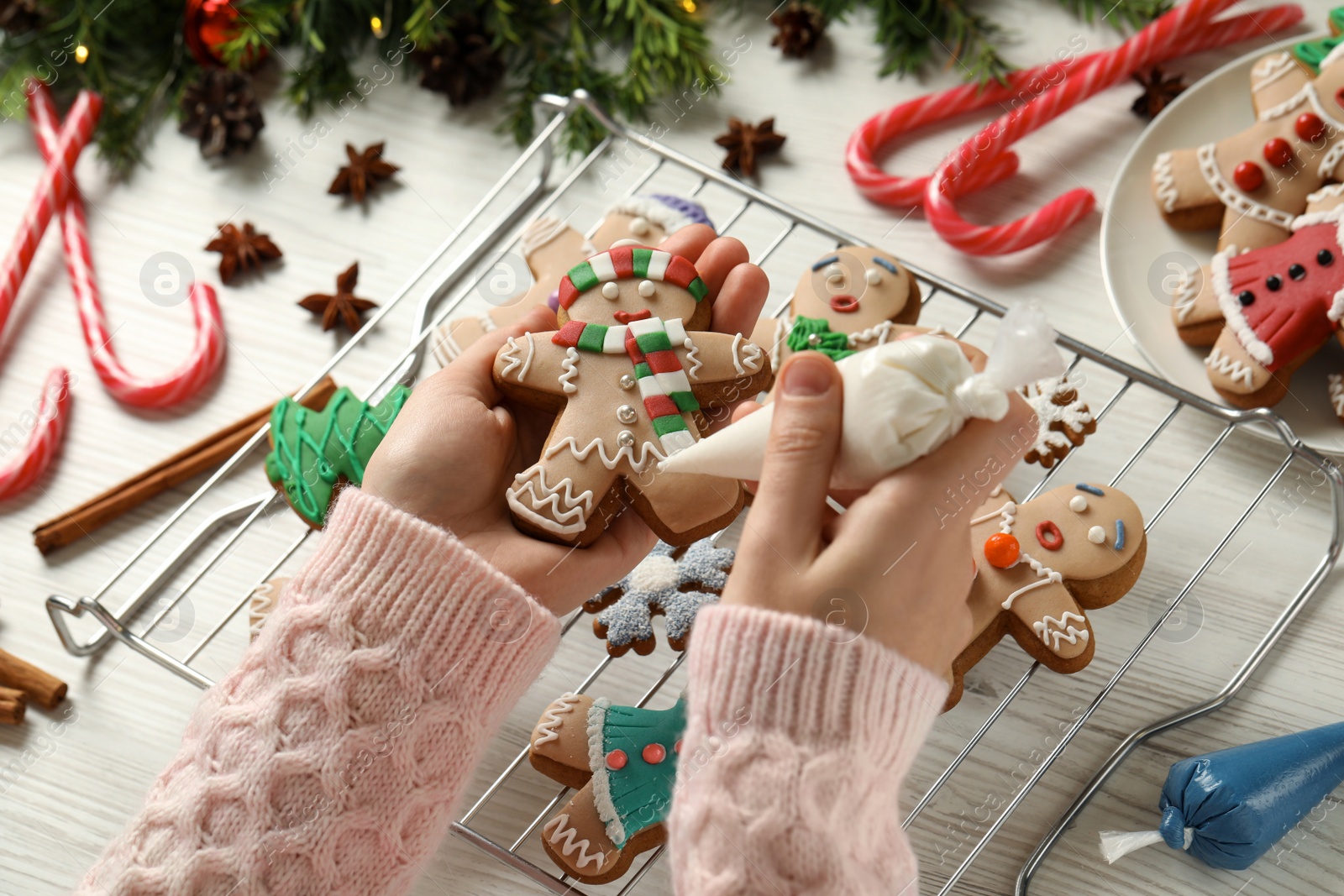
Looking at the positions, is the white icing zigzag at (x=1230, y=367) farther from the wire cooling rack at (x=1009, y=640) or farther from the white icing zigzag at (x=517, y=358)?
the white icing zigzag at (x=517, y=358)

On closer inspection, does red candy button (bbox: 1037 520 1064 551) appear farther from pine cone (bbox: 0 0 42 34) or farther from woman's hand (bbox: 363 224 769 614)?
pine cone (bbox: 0 0 42 34)

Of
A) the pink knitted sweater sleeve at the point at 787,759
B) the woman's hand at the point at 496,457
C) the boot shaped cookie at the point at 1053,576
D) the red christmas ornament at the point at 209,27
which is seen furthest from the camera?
the red christmas ornament at the point at 209,27

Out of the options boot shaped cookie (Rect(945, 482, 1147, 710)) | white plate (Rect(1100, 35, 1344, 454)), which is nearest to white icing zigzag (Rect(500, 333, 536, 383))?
boot shaped cookie (Rect(945, 482, 1147, 710))

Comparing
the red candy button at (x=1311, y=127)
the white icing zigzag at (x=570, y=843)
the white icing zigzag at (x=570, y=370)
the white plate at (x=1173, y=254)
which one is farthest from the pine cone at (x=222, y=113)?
the red candy button at (x=1311, y=127)

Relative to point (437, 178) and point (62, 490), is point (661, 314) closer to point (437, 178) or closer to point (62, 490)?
point (437, 178)

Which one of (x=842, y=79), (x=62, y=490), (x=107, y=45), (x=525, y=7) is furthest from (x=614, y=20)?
(x=62, y=490)

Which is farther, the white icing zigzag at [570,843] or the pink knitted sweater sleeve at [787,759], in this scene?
the white icing zigzag at [570,843]

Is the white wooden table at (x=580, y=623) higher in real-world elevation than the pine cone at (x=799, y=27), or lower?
lower
